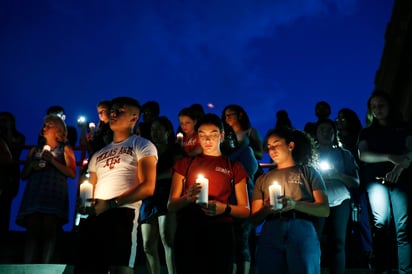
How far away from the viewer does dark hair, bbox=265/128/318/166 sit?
389cm

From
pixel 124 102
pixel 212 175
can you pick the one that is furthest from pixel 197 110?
pixel 212 175

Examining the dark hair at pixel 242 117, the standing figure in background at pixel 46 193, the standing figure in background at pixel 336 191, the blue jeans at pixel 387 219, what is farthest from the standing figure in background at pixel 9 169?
the blue jeans at pixel 387 219

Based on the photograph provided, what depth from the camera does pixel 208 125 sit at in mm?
3850

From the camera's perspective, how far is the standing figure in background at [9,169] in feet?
18.1

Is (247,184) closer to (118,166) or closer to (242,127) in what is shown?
(242,127)

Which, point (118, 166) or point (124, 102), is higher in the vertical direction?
point (124, 102)

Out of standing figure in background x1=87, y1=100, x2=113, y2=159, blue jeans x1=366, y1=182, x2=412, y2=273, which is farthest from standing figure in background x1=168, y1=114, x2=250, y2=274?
standing figure in background x1=87, y1=100, x2=113, y2=159

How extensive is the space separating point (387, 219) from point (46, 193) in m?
3.60

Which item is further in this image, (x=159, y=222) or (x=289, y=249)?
(x=159, y=222)

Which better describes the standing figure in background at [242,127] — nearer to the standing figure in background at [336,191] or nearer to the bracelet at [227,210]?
the standing figure in background at [336,191]

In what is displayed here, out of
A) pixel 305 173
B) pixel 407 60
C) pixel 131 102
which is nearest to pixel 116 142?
pixel 131 102

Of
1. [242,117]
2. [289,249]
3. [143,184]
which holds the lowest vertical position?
[289,249]

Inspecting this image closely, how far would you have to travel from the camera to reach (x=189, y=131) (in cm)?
561

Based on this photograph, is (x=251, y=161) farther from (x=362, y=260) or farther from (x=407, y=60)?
(x=407, y=60)
